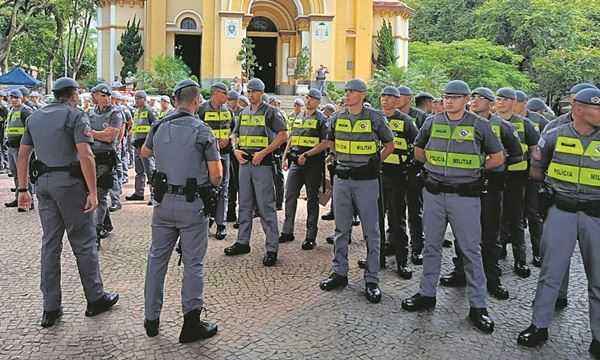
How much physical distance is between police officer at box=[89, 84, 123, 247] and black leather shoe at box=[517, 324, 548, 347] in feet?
16.2

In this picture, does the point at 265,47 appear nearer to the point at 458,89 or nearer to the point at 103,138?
the point at 103,138

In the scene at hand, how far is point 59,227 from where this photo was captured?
5.47 metres

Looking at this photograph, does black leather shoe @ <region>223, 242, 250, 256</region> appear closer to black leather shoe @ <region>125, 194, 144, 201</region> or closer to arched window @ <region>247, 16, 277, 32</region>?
black leather shoe @ <region>125, 194, 144, 201</region>

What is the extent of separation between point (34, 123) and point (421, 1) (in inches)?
1719

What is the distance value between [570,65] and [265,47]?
15838 mm

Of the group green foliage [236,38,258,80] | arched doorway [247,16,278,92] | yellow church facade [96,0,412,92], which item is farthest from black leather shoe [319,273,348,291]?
arched doorway [247,16,278,92]

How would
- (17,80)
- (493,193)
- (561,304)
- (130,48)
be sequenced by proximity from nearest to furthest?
(561,304) < (493,193) < (17,80) < (130,48)

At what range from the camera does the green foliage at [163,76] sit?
27.1m

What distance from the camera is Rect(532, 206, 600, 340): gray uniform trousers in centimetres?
508

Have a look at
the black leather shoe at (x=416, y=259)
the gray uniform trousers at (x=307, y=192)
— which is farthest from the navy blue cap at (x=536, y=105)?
the gray uniform trousers at (x=307, y=192)

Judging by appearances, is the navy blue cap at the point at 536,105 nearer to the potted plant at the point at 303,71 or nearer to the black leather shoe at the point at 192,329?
the black leather shoe at the point at 192,329

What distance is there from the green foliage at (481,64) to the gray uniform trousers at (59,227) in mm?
26285

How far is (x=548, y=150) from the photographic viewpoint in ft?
17.6

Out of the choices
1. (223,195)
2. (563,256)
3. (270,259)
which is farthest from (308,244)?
(563,256)
